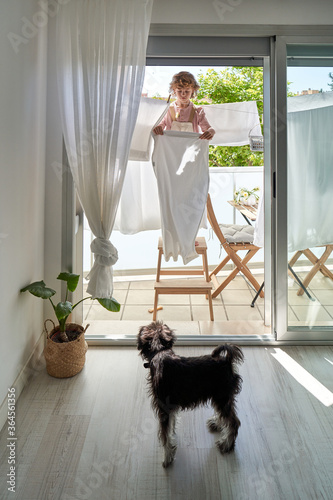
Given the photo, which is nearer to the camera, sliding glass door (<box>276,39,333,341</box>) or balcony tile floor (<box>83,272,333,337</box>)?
sliding glass door (<box>276,39,333,341</box>)

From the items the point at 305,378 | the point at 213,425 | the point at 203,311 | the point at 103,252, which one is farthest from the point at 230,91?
the point at 213,425

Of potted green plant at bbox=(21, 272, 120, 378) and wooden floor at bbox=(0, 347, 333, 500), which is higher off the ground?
potted green plant at bbox=(21, 272, 120, 378)

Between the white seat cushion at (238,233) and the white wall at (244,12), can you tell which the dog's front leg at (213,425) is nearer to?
the white seat cushion at (238,233)

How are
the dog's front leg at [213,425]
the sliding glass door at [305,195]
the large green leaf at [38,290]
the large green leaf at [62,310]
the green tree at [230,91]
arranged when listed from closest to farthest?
1. the dog's front leg at [213,425]
2. the large green leaf at [38,290]
3. the large green leaf at [62,310]
4. the sliding glass door at [305,195]
5. the green tree at [230,91]

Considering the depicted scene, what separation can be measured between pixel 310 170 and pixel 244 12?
3.56ft

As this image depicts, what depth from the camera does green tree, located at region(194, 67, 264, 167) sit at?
5.11m

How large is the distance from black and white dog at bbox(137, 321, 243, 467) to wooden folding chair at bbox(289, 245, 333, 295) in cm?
132

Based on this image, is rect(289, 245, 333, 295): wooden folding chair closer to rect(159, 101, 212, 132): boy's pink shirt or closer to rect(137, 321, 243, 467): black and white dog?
rect(159, 101, 212, 132): boy's pink shirt

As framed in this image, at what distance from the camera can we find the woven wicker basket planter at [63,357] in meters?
2.53

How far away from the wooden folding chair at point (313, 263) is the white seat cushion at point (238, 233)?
2.91ft

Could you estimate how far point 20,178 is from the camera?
91.6 inches

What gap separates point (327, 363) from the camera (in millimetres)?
2756

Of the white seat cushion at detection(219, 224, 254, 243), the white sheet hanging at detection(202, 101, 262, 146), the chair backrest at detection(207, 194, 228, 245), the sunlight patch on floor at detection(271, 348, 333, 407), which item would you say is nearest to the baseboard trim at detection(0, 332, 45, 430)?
the sunlight patch on floor at detection(271, 348, 333, 407)

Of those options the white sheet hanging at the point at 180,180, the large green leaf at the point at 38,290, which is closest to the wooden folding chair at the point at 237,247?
the white sheet hanging at the point at 180,180
